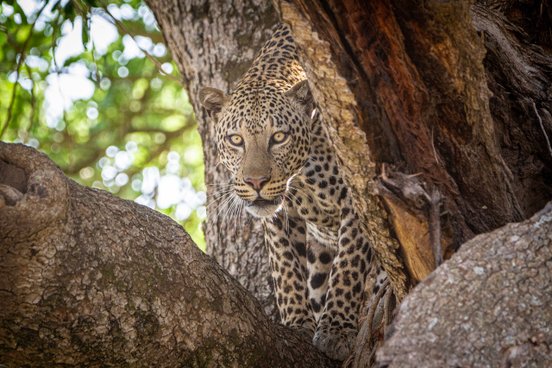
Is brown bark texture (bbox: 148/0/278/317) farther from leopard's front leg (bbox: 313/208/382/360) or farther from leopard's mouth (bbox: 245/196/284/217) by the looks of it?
leopard's front leg (bbox: 313/208/382/360)

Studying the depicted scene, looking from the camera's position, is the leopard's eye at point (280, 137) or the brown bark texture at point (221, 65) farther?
the brown bark texture at point (221, 65)

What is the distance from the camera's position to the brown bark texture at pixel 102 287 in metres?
3.20

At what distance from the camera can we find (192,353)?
3.84m

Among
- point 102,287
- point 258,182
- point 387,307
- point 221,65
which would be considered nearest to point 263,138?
point 258,182

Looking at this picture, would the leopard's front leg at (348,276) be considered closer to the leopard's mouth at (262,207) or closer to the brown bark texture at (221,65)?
the leopard's mouth at (262,207)

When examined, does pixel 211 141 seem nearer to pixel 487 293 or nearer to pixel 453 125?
pixel 453 125

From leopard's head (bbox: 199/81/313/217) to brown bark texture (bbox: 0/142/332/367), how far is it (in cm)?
163

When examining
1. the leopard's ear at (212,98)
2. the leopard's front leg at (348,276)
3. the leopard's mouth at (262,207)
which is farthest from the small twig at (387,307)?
the leopard's ear at (212,98)

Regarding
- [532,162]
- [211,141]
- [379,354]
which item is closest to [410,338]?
[379,354]

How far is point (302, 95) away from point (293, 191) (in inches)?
28.2

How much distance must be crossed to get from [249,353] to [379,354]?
134 centimetres

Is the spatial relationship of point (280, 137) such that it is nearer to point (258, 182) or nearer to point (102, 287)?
point (258, 182)

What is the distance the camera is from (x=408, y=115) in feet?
11.0

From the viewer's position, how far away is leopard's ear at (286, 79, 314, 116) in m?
6.07
